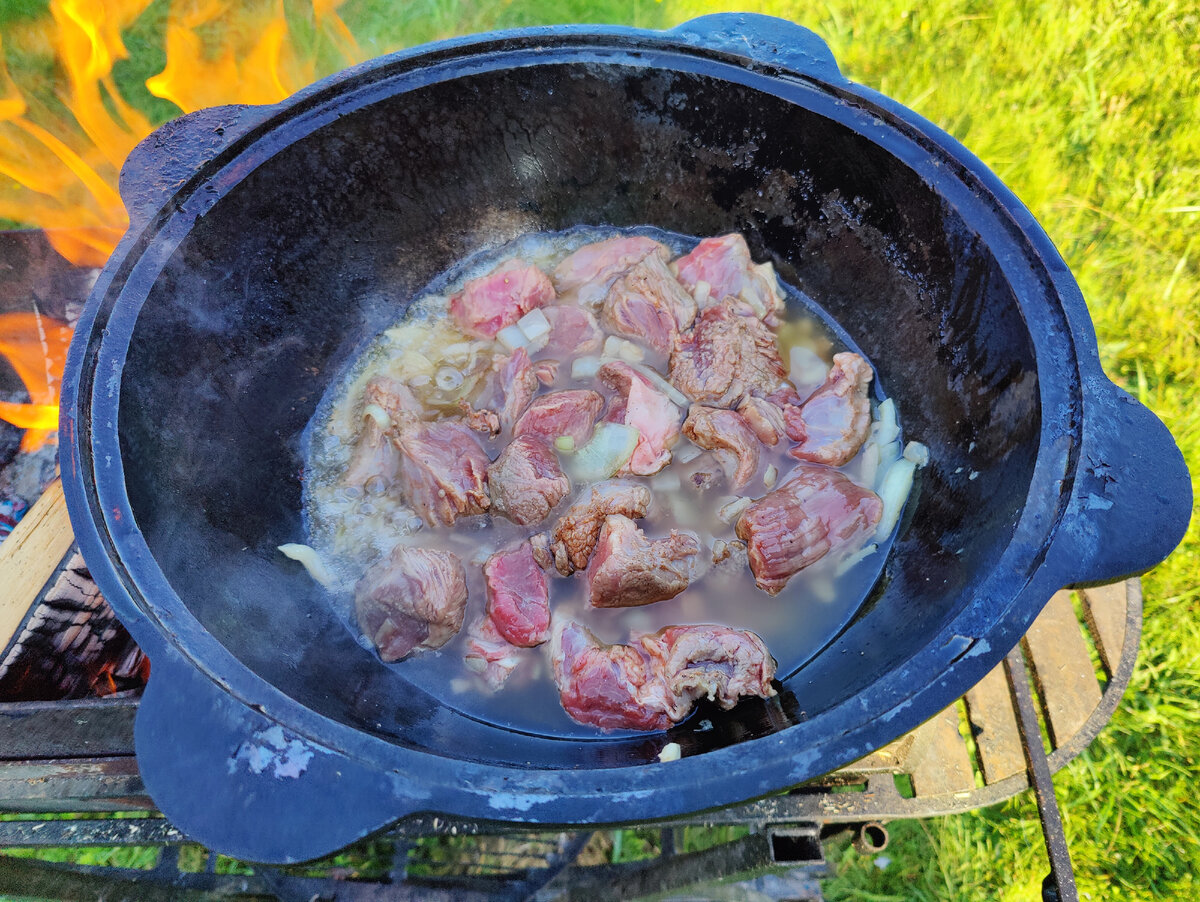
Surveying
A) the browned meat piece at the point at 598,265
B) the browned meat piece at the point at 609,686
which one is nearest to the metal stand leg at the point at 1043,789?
the browned meat piece at the point at 609,686

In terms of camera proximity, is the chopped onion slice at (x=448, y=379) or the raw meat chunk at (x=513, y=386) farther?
the chopped onion slice at (x=448, y=379)

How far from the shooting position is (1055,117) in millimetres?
4344

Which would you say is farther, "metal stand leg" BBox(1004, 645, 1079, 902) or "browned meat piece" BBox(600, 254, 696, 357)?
"browned meat piece" BBox(600, 254, 696, 357)

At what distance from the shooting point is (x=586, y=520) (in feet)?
7.65

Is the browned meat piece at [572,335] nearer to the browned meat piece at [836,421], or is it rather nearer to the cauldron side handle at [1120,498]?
the browned meat piece at [836,421]

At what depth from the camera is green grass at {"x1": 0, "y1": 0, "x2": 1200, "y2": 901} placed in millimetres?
2895

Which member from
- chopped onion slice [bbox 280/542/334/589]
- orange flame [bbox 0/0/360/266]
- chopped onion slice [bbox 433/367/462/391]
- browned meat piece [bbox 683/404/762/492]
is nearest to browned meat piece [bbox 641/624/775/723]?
browned meat piece [bbox 683/404/762/492]

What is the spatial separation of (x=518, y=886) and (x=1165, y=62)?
5.93 metres

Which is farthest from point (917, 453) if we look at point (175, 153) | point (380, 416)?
point (175, 153)

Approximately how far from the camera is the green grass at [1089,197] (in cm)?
289

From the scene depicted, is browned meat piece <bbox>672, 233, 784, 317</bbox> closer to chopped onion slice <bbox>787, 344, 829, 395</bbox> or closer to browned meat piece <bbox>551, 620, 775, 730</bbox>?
chopped onion slice <bbox>787, 344, 829, 395</bbox>

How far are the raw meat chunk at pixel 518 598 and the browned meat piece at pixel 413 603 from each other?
4.7 inches

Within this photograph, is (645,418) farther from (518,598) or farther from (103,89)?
(103,89)

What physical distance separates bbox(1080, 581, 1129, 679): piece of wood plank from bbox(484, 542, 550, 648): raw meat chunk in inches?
88.8
